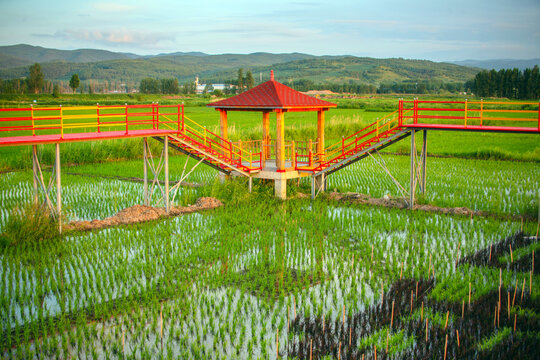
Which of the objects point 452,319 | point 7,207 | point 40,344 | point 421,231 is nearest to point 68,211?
point 7,207

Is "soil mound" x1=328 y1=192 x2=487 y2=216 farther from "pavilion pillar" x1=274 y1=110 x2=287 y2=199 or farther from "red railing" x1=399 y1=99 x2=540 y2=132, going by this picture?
"red railing" x1=399 y1=99 x2=540 y2=132

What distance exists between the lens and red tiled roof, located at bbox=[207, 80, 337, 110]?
20109mm

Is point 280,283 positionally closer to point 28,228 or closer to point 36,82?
point 28,228

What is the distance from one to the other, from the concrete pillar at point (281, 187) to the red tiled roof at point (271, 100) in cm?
269

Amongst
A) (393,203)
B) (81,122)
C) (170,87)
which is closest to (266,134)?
(393,203)

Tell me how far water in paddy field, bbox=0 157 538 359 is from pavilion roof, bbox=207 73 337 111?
3.65m

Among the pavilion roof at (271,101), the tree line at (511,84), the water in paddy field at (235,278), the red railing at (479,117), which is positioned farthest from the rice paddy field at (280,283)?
the tree line at (511,84)

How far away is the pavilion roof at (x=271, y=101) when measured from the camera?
20094 mm

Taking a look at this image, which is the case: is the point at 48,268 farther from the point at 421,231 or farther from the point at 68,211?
the point at 421,231

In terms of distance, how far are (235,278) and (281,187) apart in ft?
28.1

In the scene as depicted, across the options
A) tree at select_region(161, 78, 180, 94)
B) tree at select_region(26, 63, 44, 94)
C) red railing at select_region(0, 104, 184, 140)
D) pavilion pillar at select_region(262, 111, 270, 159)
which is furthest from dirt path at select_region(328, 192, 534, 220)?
tree at select_region(161, 78, 180, 94)

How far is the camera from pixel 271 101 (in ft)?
66.3

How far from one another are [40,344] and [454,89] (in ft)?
478

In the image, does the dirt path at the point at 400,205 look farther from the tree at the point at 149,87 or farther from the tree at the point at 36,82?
the tree at the point at 149,87
